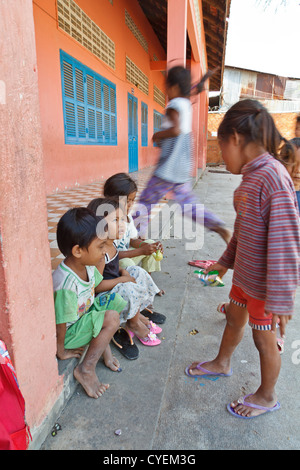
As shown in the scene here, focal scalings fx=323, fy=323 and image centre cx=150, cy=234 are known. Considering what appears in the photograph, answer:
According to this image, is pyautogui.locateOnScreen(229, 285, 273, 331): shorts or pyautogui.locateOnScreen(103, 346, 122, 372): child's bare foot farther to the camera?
pyautogui.locateOnScreen(103, 346, 122, 372): child's bare foot

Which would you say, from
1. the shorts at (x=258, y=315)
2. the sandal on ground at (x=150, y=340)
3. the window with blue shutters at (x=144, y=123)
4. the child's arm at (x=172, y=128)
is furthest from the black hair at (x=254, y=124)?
the window with blue shutters at (x=144, y=123)

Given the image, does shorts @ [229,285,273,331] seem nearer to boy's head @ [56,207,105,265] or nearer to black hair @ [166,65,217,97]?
boy's head @ [56,207,105,265]

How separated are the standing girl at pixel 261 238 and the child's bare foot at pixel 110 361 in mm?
603

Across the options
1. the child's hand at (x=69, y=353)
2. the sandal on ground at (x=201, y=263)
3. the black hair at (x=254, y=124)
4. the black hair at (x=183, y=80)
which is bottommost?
the sandal on ground at (x=201, y=263)

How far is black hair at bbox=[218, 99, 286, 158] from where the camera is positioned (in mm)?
1308

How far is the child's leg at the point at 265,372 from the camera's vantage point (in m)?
1.40

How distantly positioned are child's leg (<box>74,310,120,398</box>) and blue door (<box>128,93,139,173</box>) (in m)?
8.33

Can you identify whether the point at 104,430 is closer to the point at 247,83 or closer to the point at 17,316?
the point at 17,316

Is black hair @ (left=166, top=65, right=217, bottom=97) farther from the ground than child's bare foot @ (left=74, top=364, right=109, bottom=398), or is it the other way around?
black hair @ (left=166, top=65, right=217, bottom=97)

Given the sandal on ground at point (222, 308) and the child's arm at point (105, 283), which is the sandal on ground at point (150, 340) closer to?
the child's arm at point (105, 283)

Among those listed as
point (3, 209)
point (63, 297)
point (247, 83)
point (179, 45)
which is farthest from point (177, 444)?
point (247, 83)

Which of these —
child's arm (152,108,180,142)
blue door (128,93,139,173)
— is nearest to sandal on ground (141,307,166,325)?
child's arm (152,108,180,142)

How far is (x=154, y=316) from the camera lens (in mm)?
2197
